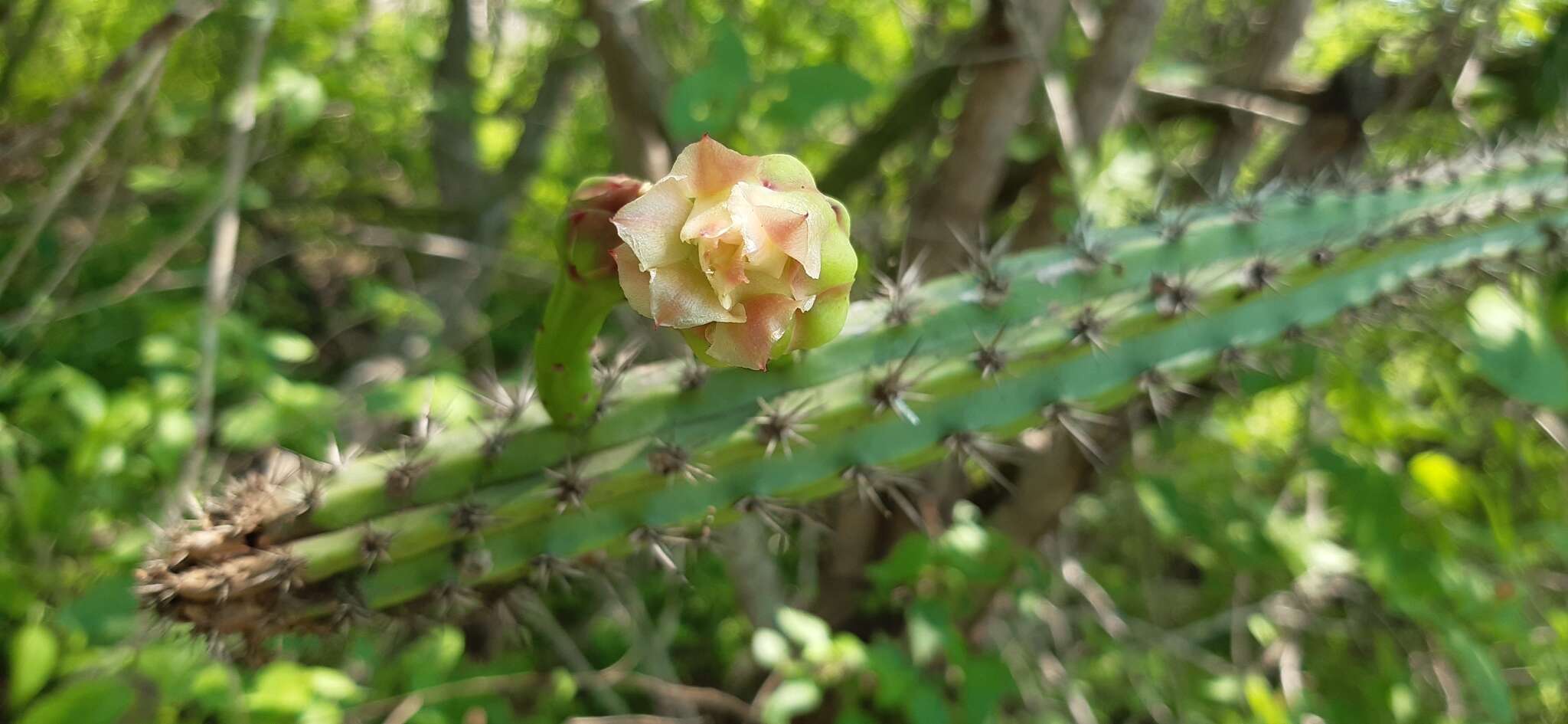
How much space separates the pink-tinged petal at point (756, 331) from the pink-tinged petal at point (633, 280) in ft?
0.19

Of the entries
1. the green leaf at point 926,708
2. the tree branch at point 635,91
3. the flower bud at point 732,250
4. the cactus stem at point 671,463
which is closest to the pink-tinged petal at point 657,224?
the flower bud at point 732,250

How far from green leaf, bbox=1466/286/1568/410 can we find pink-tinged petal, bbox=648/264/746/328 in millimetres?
1403

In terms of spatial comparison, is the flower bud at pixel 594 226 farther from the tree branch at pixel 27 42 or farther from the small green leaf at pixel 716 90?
the tree branch at pixel 27 42

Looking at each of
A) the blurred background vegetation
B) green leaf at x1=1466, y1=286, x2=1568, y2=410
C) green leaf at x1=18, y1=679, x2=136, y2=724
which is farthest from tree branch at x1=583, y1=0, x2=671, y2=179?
green leaf at x1=1466, y1=286, x2=1568, y2=410

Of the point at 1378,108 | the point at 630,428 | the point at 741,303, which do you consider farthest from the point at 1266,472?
the point at 741,303

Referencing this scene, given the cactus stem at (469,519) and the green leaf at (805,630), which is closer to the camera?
the cactus stem at (469,519)

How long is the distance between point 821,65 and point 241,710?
1.37 meters

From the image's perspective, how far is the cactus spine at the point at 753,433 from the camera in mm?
867

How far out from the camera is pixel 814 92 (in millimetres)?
1531

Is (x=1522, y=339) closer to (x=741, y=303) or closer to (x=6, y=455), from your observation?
(x=741, y=303)

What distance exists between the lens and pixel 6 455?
148cm

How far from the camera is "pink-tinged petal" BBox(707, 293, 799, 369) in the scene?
58cm

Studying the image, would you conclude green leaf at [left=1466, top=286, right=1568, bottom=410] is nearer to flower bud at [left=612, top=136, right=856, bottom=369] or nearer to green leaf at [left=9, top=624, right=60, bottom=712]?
flower bud at [left=612, top=136, right=856, bottom=369]

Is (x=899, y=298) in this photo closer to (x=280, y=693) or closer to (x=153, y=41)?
(x=280, y=693)
